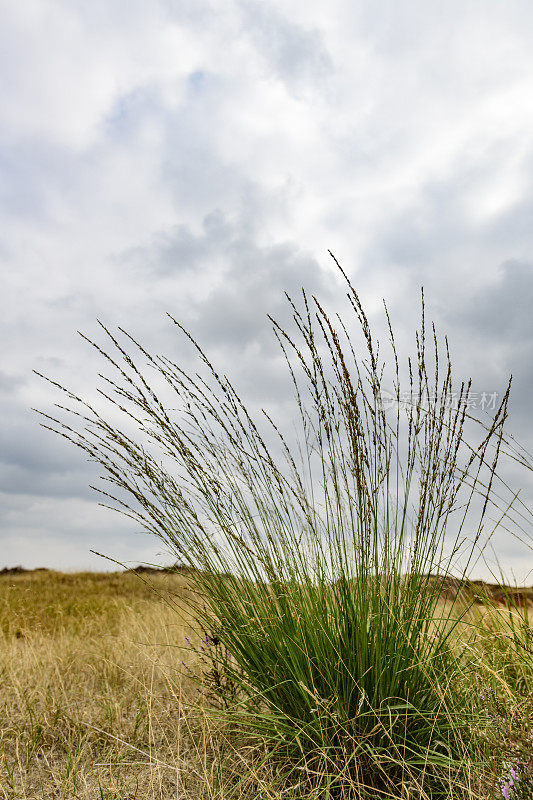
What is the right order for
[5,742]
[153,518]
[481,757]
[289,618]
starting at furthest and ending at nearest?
[5,742] → [153,518] → [289,618] → [481,757]

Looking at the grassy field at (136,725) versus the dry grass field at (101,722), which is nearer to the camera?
the grassy field at (136,725)

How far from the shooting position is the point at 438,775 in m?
2.20

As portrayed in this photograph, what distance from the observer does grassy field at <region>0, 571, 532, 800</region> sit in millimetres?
2234

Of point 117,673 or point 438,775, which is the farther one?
point 117,673

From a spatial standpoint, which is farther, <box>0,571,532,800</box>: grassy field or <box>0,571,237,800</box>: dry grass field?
<box>0,571,237,800</box>: dry grass field

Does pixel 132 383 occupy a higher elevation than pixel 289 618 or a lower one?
higher

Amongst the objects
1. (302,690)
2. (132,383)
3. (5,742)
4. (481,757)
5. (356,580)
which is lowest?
(5,742)

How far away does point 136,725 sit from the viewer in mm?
2885

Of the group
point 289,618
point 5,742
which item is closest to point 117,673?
point 5,742

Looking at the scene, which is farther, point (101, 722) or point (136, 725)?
point (101, 722)

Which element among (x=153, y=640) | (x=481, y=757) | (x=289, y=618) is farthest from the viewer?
(x=153, y=640)

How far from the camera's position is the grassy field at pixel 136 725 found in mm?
2234

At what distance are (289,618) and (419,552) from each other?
0.60 m

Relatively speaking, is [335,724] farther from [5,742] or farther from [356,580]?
[5,742]
